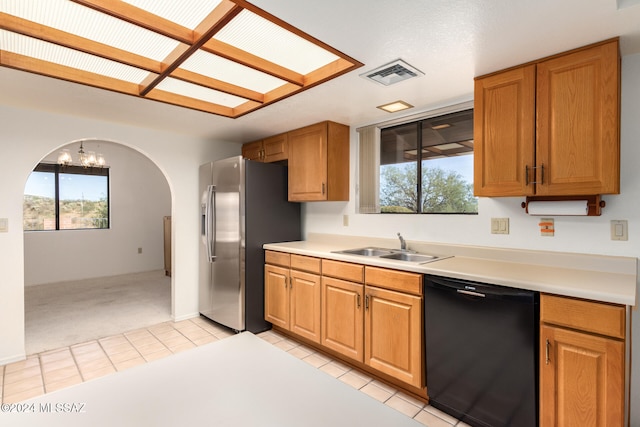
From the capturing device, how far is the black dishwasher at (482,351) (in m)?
1.69

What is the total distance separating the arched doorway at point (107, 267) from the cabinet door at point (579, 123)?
13.2ft

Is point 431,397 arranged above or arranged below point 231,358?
below

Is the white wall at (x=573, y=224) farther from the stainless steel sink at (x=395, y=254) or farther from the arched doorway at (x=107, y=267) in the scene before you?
the arched doorway at (x=107, y=267)

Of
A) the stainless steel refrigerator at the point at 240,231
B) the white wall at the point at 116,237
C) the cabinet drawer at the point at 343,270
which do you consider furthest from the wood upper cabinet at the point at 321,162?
the white wall at the point at 116,237

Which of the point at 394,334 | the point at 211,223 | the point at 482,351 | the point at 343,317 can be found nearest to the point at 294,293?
the point at 343,317

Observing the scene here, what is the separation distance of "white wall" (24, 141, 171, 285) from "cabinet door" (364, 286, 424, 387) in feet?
18.6

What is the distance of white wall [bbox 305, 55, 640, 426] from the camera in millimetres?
1862

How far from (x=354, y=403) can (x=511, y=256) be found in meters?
2.07

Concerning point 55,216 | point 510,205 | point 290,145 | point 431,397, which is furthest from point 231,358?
point 55,216

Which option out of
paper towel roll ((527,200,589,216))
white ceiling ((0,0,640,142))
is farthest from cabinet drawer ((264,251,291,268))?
paper towel roll ((527,200,589,216))

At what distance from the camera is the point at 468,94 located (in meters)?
2.50

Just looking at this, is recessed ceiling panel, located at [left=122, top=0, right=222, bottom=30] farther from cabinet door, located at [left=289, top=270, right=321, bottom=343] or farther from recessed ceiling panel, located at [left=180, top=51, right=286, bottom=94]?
cabinet door, located at [left=289, top=270, right=321, bottom=343]

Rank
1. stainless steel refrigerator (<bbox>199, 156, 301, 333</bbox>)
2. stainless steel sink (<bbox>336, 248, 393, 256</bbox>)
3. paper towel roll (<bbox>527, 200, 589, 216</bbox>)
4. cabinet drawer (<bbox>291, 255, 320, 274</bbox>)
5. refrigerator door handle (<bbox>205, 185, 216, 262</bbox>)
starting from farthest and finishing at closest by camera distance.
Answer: refrigerator door handle (<bbox>205, 185, 216, 262</bbox>) → stainless steel refrigerator (<bbox>199, 156, 301, 333</bbox>) → stainless steel sink (<bbox>336, 248, 393, 256</bbox>) → cabinet drawer (<bbox>291, 255, 320, 274</bbox>) → paper towel roll (<bbox>527, 200, 589, 216</bbox>)

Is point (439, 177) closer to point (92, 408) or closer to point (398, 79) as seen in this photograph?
point (398, 79)
